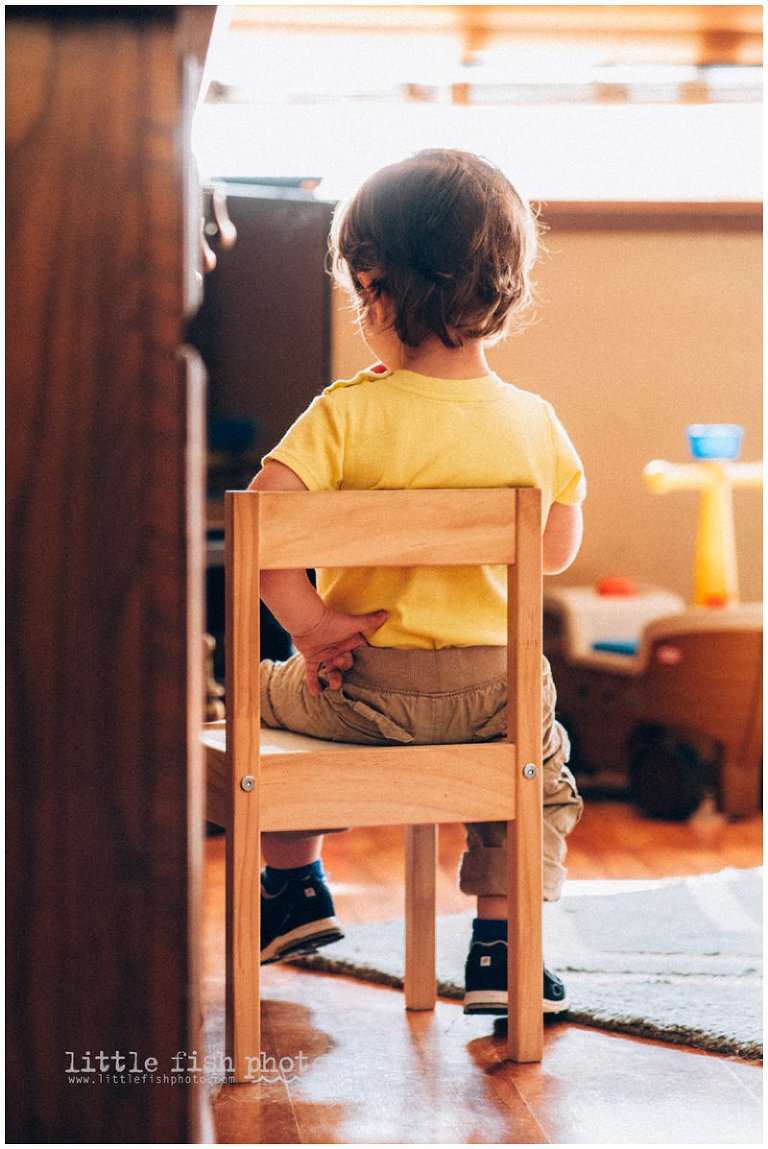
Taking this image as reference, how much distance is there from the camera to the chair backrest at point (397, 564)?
1.14 m

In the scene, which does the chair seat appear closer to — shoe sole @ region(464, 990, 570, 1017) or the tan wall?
shoe sole @ region(464, 990, 570, 1017)

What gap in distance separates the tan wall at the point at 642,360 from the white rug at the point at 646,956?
1.31 metres

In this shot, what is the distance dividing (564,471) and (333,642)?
29 cm

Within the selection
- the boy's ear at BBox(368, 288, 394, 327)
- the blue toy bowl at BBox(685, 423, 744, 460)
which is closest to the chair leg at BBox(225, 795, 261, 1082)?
the boy's ear at BBox(368, 288, 394, 327)

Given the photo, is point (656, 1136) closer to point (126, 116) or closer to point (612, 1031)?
point (612, 1031)

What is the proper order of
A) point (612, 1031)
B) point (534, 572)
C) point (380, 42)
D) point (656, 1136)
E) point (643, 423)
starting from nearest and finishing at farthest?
point (656, 1136) → point (534, 572) → point (612, 1031) → point (380, 42) → point (643, 423)

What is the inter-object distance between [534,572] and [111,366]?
1.84 ft

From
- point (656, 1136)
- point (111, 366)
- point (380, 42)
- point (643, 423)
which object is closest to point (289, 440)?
point (111, 366)

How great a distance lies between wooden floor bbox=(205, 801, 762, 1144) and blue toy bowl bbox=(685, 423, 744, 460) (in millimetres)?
1564

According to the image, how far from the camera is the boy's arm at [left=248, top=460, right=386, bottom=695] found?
1207mm

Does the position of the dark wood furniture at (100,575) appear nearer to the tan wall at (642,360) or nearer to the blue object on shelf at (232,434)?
the blue object on shelf at (232,434)

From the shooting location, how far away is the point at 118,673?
29.0 inches

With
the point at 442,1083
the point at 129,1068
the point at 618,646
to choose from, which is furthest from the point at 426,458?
the point at 618,646

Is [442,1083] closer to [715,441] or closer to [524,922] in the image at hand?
[524,922]
